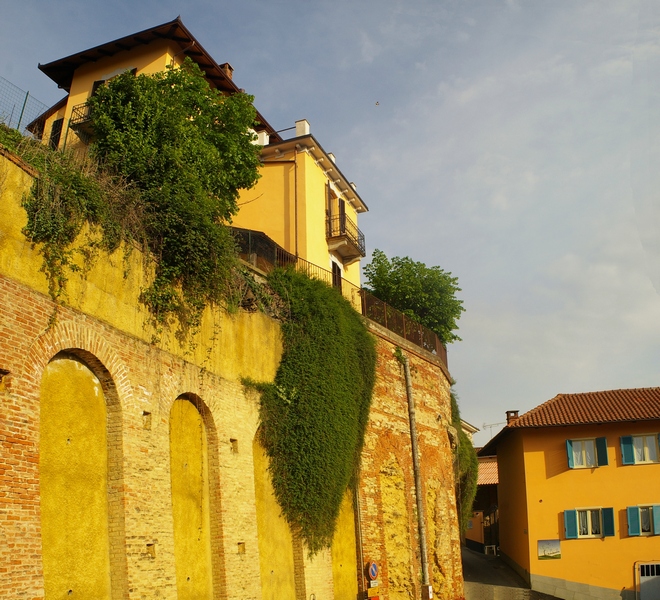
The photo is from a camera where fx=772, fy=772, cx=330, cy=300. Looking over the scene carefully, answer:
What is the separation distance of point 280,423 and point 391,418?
7039mm

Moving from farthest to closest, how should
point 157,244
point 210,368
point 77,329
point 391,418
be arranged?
point 391,418 < point 210,368 < point 157,244 < point 77,329

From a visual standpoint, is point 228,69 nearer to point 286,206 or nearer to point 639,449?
point 286,206

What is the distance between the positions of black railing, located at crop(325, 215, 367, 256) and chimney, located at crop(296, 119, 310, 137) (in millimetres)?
3399

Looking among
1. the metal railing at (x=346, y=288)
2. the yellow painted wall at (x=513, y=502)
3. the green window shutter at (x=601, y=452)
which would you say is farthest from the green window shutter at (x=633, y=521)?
the metal railing at (x=346, y=288)

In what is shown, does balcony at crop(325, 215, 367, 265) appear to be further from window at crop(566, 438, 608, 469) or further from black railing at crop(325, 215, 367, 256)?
window at crop(566, 438, 608, 469)

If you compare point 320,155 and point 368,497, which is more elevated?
point 320,155

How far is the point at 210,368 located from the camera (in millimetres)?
14945

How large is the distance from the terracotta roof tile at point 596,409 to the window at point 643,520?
11.8ft

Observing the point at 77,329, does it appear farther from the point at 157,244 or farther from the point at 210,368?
the point at 210,368

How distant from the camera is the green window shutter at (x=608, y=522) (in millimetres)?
31031

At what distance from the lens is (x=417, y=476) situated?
944 inches

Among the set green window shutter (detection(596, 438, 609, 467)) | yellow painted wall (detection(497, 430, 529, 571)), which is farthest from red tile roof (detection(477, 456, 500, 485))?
green window shutter (detection(596, 438, 609, 467))

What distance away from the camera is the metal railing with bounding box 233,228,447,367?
20986mm

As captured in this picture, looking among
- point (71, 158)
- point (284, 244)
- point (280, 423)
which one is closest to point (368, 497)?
point (280, 423)
